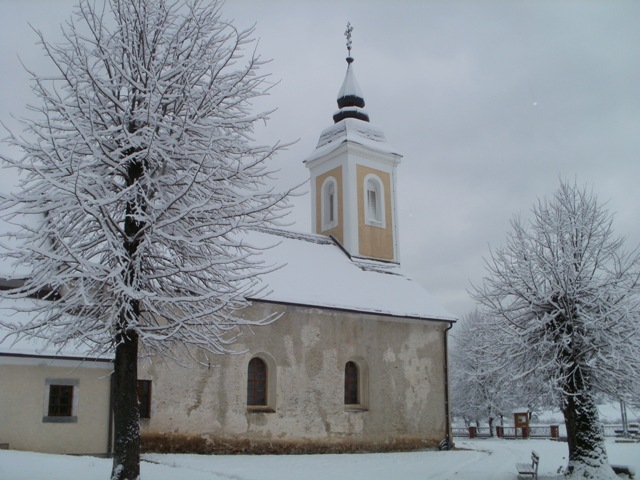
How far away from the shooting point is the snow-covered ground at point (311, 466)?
1009 centimetres

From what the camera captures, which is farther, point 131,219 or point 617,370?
point 617,370

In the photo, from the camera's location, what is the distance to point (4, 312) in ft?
44.0

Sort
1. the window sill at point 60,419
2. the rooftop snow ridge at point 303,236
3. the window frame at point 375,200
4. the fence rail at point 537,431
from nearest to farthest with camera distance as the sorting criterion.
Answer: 1. the window sill at point 60,419
2. the rooftop snow ridge at point 303,236
3. the window frame at point 375,200
4. the fence rail at point 537,431

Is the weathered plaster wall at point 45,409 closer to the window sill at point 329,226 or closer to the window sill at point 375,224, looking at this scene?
the window sill at point 329,226

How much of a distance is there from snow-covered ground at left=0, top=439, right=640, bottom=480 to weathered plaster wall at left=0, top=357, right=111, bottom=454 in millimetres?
1409

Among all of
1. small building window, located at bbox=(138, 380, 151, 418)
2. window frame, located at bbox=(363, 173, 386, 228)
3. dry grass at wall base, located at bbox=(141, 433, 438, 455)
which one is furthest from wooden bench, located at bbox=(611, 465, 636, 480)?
window frame, located at bbox=(363, 173, 386, 228)

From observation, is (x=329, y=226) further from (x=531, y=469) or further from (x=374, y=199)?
(x=531, y=469)

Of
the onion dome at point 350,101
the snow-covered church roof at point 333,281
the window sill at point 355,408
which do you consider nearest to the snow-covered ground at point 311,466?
the window sill at point 355,408

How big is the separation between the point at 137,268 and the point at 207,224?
46.3 inches

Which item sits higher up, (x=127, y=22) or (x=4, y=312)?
(x=127, y=22)

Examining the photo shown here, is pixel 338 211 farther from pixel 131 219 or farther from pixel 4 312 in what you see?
pixel 131 219

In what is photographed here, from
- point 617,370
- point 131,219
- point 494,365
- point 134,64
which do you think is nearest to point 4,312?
point 131,219

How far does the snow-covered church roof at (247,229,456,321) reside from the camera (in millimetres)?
19844

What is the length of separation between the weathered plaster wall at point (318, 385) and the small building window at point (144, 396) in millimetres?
179
